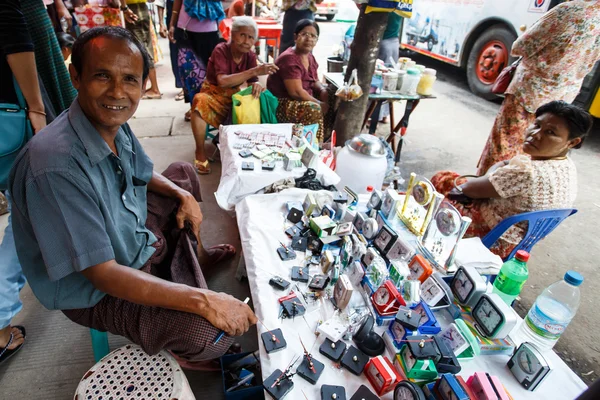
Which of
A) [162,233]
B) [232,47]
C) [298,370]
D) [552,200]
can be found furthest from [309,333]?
[232,47]

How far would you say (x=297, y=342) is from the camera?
122 centimetres

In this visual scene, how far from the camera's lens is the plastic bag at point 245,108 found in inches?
120

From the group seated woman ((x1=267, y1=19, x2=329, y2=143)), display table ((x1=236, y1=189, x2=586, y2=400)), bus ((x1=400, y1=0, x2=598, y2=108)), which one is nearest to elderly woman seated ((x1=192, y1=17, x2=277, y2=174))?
seated woman ((x1=267, y1=19, x2=329, y2=143))

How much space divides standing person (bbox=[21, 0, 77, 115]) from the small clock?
71.3 inches

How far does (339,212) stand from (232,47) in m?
2.25

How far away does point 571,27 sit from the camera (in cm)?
262

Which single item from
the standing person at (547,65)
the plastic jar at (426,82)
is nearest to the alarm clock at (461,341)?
the standing person at (547,65)

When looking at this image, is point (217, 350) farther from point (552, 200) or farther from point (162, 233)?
point (552, 200)

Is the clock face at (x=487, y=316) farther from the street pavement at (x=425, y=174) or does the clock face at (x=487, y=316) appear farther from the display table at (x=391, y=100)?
the display table at (x=391, y=100)

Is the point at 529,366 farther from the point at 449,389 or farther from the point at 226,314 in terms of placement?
the point at 226,314

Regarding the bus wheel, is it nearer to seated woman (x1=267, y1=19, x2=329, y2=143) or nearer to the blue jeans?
seated woman (x1=267, y1=19, x2=329, y2=143)

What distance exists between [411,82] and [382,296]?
283cm

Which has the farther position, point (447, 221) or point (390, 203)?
point (390, 203)

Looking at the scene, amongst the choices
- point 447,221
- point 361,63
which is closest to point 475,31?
point 361,63
